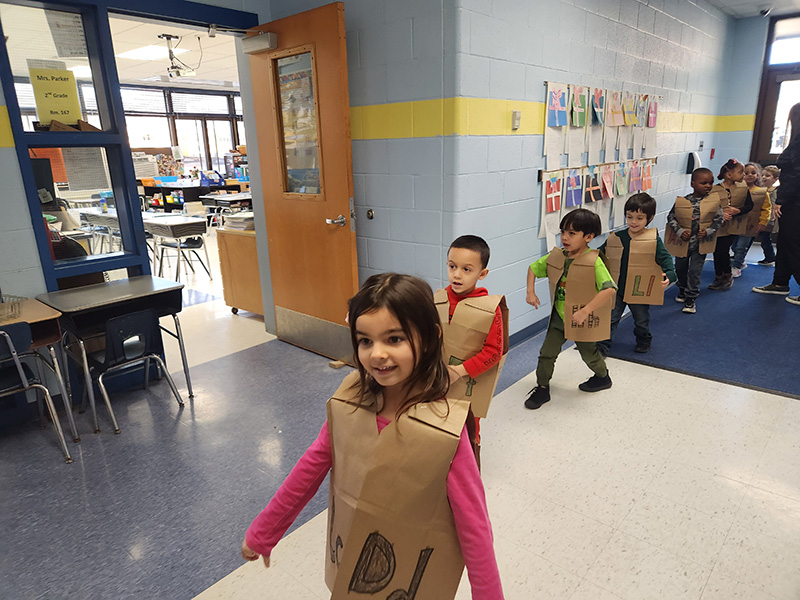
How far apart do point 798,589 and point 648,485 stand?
578mm

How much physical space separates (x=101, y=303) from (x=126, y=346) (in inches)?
15.9

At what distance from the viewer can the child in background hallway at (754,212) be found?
4.91 metres

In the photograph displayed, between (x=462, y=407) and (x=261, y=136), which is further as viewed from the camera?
(x=261, y=136)

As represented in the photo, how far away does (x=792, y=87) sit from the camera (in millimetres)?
6922

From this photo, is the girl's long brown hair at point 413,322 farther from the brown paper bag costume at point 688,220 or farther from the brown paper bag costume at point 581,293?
the brown paper bag costume at point 688,220

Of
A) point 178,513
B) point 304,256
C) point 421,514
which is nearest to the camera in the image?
point 421,514

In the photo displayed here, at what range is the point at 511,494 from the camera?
2.10 meters

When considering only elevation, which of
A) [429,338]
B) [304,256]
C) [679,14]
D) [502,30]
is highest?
[679,14]

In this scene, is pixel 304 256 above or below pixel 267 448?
above

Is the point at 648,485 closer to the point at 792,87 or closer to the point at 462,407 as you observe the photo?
the point at 462,407

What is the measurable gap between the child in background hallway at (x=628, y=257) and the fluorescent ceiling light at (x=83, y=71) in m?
3.17

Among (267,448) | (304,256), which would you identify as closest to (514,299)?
(304,256)

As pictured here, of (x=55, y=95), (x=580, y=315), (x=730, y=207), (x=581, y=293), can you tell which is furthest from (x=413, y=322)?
(x=730, y=207)

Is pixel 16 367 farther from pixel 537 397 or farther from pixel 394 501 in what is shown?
pixel 537 397
